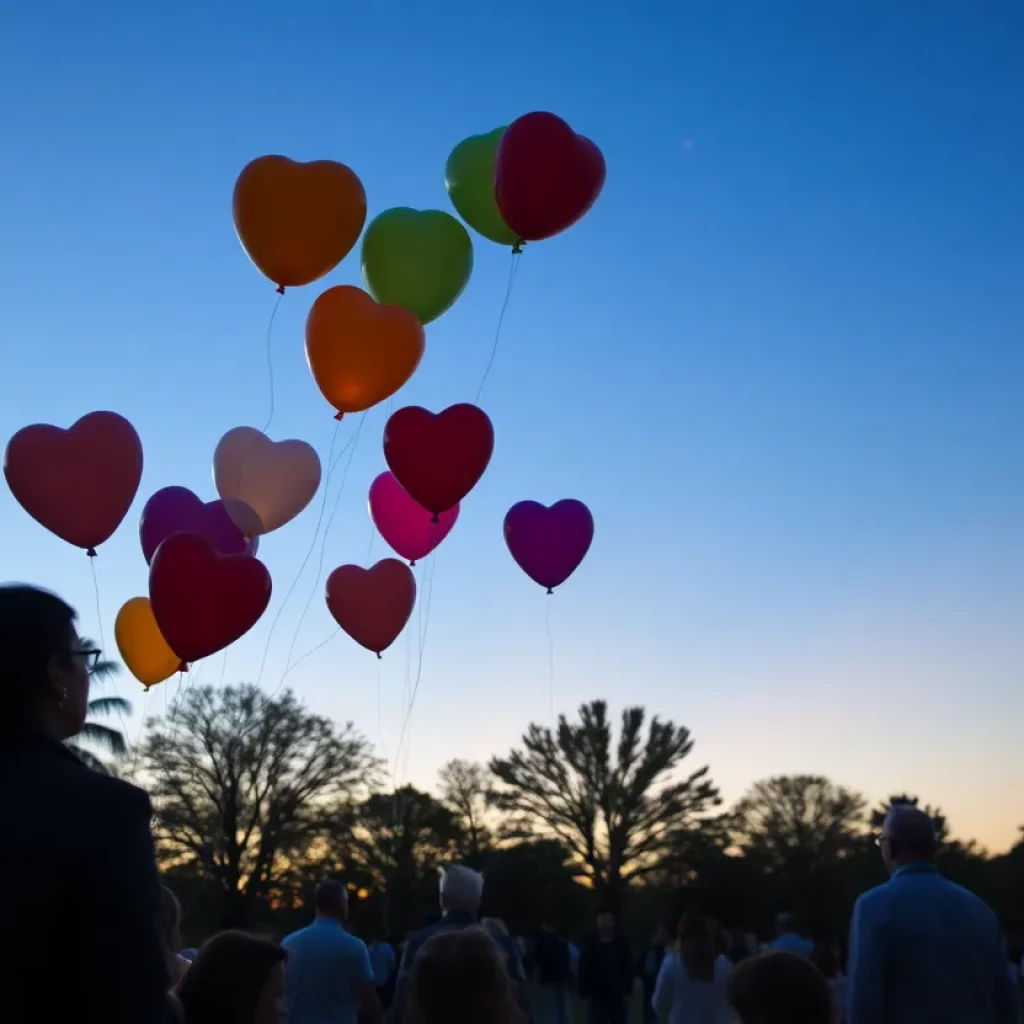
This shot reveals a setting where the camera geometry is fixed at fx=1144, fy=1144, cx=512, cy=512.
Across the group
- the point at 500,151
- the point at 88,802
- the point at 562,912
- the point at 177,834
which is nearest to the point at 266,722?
the point at 177,834

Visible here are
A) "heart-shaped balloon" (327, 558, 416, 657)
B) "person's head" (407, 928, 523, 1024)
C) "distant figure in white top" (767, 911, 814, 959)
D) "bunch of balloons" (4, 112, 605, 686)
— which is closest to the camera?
"person's head" (407, 928, 523, 1024)

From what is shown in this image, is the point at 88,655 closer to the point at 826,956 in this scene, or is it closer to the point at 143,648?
the point at 143,648

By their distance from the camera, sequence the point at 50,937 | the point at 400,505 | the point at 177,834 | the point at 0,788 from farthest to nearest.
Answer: the point at 177,834 < the point at 400,505 < the point at 0,788 < the point at 50,937

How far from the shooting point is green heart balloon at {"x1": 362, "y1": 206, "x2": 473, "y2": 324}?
804cm

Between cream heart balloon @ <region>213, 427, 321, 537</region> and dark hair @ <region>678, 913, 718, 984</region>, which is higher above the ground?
cream heart balloon @ <region>213, 427, 321, 537</region>

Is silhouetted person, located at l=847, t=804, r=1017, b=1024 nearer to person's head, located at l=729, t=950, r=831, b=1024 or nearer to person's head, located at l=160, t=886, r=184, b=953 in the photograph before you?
person's head, located at l=729, t=950, r=831, b=1024

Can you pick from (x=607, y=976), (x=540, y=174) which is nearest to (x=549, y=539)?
(x=540, y=174)

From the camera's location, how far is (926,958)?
3.81 m

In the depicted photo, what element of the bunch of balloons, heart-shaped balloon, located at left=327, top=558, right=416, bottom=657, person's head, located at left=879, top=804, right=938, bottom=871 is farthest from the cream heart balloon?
person's head, located at left=879, top=804, right=938, bottom=871

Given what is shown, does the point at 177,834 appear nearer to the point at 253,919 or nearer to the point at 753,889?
the point at 253,919

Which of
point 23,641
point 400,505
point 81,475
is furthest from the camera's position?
point 400,505

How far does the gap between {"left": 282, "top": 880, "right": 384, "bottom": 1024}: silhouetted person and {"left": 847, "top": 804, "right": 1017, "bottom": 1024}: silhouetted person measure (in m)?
2.49

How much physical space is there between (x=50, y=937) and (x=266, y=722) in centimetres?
→ 2786

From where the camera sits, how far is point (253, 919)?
2881 centimetres
